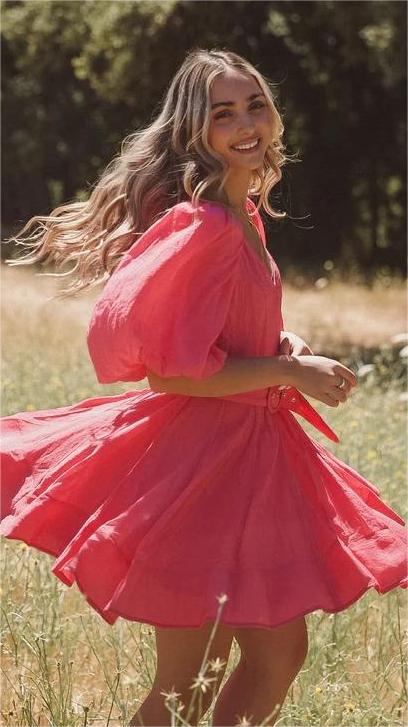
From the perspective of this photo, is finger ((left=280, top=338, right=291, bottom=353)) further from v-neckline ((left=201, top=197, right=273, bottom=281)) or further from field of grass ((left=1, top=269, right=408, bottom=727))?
field of grass ((left=1, top=269, right=408, bottom=727))

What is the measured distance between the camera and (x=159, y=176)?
9.34 feet

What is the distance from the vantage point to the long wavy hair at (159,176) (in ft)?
9.13

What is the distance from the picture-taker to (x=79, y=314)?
1159cm

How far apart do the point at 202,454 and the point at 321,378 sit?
309mm

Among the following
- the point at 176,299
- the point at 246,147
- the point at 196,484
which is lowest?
the point at 196,484

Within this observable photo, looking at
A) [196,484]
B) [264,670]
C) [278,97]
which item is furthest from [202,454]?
[278,97]

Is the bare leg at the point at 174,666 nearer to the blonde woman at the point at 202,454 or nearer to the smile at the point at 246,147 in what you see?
the blonde woman at the point at 202,454

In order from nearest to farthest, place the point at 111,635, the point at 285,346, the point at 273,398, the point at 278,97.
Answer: the point at 273,398 → the point at 285,346 → the point at 111,635 → the point at 278,97

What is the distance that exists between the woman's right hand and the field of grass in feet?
2.18

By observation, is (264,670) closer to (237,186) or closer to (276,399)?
(276,399)

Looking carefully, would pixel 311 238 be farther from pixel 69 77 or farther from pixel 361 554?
pixel 361 554

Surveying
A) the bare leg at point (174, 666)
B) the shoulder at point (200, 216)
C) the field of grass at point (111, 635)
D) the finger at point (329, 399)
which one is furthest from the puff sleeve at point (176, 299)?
the field of grass at point (111, 635)

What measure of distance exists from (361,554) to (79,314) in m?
9.09

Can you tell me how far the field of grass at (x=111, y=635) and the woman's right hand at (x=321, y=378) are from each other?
665 millimetres
